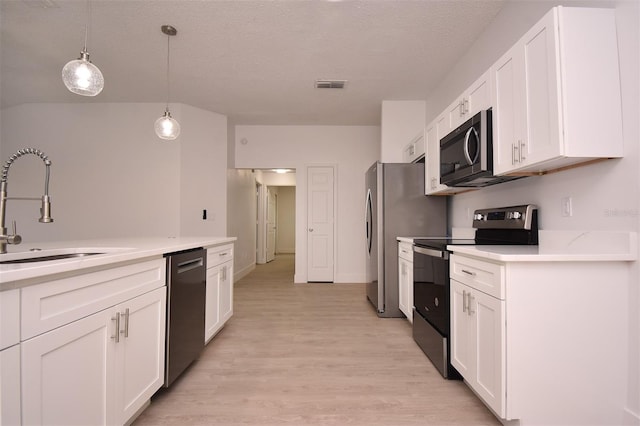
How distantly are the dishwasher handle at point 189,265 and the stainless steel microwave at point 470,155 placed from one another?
2.06 m

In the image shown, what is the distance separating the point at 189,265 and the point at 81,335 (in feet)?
2.79

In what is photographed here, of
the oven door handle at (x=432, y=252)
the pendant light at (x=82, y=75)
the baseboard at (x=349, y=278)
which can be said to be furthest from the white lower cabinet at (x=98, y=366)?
the baseboard at (x=349, y=278)

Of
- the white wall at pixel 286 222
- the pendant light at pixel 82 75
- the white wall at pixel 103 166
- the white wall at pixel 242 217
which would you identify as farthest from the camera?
the white wall at pixel 286 222

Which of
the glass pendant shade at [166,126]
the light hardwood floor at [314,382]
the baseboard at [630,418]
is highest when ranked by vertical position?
the glass pendant shade at [166,126]

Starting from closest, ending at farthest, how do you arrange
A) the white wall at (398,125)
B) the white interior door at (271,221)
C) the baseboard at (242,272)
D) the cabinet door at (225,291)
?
the cabinet door at (225,291)
the white wall at (398,125)
the baseboard at (242,272)
the white interior door at (271,221)

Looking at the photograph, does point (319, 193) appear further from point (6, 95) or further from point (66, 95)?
point (6, 95)

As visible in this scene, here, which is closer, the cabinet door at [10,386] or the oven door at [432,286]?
the cabinet door at [10,386]

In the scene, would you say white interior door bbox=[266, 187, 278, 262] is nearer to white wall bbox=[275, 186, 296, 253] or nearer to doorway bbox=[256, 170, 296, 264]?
doorway bbox=[256, 170, 296, 264]

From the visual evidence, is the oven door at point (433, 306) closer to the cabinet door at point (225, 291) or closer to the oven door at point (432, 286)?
the oven door at point (432, 286)

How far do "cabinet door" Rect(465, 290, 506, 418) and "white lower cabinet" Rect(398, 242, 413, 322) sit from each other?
110 cm

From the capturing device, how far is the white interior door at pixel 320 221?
200 inches

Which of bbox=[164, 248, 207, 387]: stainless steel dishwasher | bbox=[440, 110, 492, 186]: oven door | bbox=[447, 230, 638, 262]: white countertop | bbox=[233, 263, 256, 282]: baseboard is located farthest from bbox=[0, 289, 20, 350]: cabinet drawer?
bbox=[233, 263, 256, 282]: baseboard

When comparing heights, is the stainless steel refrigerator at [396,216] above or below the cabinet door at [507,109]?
below

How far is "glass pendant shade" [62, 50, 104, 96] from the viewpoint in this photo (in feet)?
5.64
